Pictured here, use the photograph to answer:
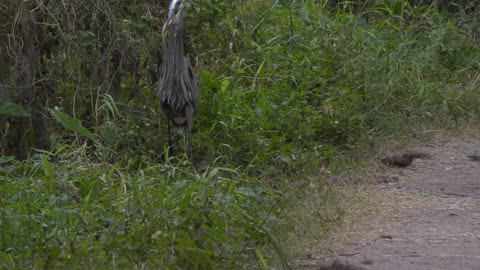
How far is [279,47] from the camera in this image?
839 centimetres

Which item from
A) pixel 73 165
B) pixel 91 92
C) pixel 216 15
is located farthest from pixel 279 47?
pixel 73 165

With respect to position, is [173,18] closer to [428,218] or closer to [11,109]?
[11,109]

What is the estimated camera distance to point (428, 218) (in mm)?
5824

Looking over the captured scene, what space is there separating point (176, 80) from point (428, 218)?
2.08m

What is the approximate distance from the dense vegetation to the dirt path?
14.2 inches

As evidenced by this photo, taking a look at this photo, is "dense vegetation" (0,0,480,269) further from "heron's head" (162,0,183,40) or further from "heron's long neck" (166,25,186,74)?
"heron's head" (162,0,183,40)

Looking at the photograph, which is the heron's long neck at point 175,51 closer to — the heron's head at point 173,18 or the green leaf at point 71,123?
the heron's head at point 173,18

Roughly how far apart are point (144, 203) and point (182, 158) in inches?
57.9

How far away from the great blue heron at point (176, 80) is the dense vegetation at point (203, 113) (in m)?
0.20

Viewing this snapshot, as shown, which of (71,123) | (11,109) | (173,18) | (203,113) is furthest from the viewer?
(203,113)

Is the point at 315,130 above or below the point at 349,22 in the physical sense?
below

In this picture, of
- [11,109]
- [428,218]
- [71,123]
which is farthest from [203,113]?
[428,218]

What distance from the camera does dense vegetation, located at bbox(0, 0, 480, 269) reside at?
4.85 m

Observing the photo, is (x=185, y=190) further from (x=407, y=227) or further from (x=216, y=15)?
(x=216, y=15)
